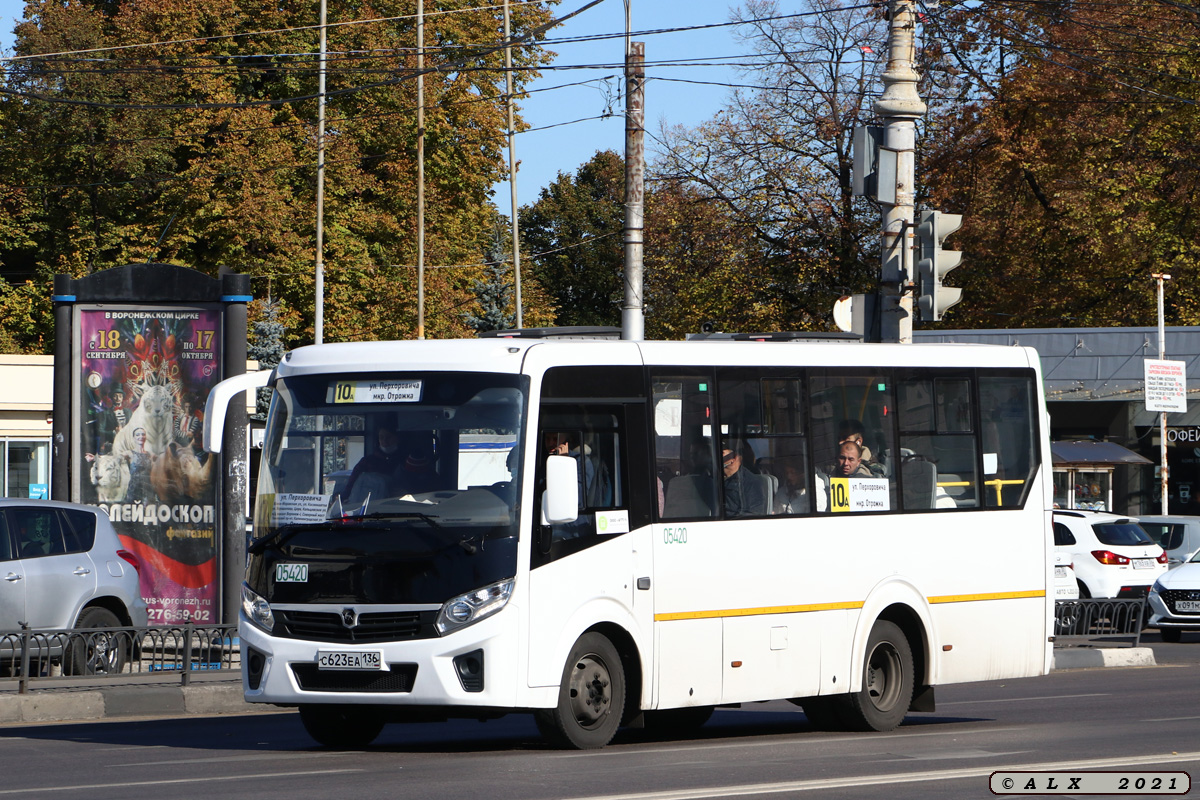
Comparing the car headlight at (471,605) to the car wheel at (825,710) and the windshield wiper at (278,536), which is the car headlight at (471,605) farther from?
the car wheel at (825,710)

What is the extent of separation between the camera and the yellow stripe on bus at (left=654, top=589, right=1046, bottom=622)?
1143 centimetres

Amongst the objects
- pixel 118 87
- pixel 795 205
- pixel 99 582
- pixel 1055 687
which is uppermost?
pixel 118 87

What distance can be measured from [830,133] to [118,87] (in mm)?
19354

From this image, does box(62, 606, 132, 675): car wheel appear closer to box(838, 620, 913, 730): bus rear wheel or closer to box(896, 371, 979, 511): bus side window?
box(838, 620, 913, 730): bus rear wheel

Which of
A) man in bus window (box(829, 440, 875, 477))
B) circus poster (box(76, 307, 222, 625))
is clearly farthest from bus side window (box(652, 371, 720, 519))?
circus poster (box(76, 307, 222, 625))

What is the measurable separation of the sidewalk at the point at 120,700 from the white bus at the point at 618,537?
10.7ft

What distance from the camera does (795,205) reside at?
144 ft

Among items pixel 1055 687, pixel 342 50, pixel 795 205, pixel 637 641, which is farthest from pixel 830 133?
pixel 637 641

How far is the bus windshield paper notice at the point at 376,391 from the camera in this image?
10.9 meters

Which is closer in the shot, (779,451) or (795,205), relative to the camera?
(779,451)

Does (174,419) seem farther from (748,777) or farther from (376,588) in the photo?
(748,777)

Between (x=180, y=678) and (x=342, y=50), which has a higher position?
(x=342, y=50)

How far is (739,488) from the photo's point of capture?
12.0 meters

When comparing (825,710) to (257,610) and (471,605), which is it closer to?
(471,605)
